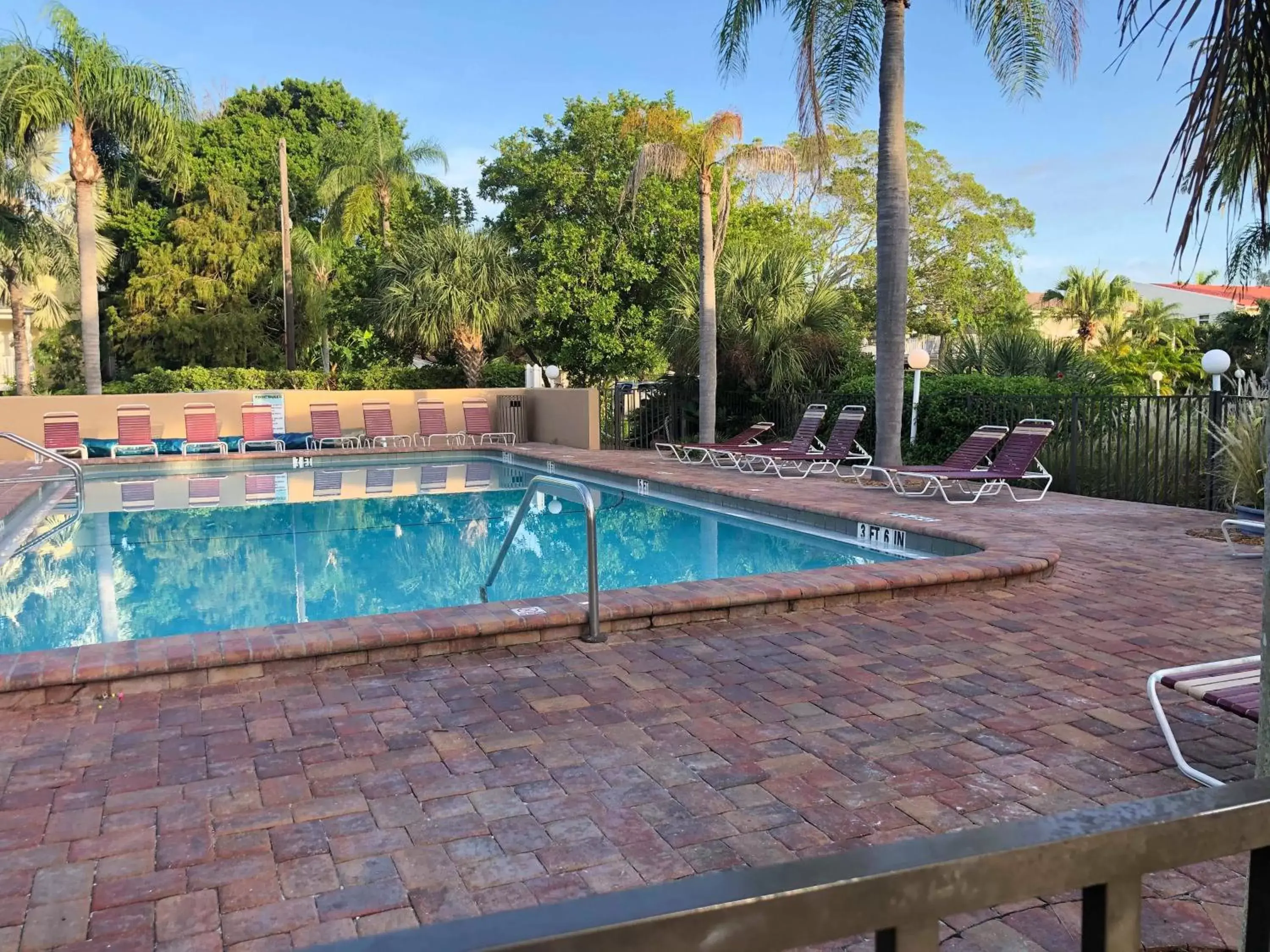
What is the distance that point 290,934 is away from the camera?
A: 234cm

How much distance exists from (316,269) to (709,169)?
64.5 ft

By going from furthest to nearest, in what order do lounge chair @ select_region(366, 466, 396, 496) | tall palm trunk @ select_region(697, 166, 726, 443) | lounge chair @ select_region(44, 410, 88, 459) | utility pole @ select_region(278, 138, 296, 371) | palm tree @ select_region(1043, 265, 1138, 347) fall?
1. palm tree @ select_region(1043, 265, 1138, 347)
2. utility pole @ select_region(278, 138, 296, 371)
3. lounge chair @ select_region(44, 410, 88, 459)
4. tall palm trunk @ select_region(697, 166, 726, 443)
5. lounge chair @ select_region(366, 466, 396, 496)

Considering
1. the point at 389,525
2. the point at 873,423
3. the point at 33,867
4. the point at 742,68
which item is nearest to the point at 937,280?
the point at 873,423

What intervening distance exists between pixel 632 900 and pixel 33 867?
2.63 m

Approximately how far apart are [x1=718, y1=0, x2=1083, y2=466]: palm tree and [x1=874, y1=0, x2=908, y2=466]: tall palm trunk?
0.03 ft

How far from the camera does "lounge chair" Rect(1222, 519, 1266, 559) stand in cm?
654

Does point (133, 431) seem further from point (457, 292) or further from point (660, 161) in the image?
point (660, 161)

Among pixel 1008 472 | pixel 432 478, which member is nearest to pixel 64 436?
pixel 432 478

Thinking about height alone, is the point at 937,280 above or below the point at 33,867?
above

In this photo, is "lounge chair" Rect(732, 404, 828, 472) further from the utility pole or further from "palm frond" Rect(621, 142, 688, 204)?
the utility pole

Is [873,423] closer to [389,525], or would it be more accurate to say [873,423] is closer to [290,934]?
[389,525]

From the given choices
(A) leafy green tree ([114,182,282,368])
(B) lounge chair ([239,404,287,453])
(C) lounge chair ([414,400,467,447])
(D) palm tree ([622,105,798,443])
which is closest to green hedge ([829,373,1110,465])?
(D) palm tree ([622,105,798,443])

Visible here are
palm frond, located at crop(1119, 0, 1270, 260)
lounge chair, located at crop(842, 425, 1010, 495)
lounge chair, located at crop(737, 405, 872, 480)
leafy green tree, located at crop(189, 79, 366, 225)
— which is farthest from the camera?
leafy green tree, located at crop(189, 79, 366, 225)

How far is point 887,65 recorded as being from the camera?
36.0ft
